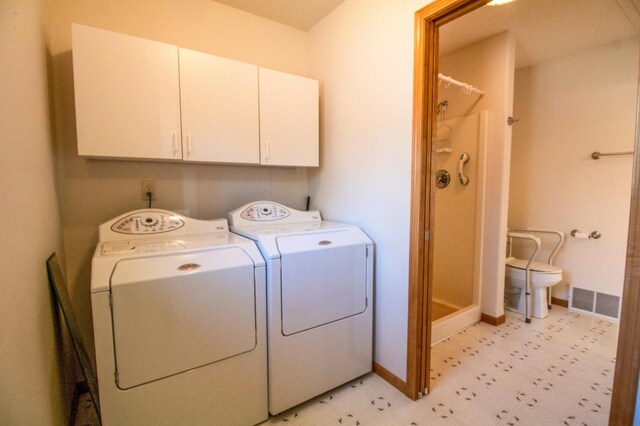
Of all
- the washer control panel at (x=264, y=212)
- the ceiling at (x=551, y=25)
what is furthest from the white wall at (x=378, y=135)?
the ceiling at (x=551, y=25)

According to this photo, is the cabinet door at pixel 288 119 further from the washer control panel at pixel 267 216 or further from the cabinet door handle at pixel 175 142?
the cabinet door handle at pixel 175 142

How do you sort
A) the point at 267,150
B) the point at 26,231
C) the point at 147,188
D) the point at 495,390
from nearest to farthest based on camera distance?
the point at 26,231 < the point at 495,390 < the point at 147,188 < the point at 267,150

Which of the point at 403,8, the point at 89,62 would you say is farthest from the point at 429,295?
the point at 89,62

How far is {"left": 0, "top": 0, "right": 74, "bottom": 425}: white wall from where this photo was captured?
803 mm

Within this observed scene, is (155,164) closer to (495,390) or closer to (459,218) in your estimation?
(495,390)

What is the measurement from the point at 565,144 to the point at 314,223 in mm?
2835

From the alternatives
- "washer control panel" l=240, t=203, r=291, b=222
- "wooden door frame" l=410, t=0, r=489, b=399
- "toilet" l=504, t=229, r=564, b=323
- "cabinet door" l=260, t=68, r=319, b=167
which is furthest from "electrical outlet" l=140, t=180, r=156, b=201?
"toilet" l=504, t=229, r=564, b=323

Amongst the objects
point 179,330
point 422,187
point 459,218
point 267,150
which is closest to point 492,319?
point 459,218

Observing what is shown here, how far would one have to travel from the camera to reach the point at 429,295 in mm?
1652

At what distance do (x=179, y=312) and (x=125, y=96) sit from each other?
1.18 metres

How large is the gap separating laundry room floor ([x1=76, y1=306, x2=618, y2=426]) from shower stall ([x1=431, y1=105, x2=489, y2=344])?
1.37ft

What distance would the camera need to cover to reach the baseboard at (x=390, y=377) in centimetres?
171

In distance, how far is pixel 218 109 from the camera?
176 centimetres

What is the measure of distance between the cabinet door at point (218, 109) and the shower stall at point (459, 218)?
171 centimetres
